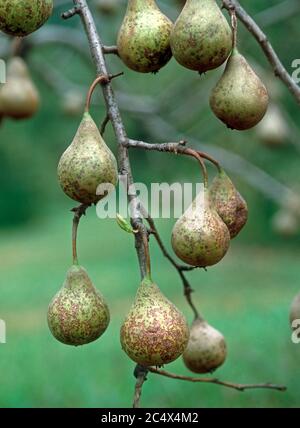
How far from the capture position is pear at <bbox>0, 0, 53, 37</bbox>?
1.66 m

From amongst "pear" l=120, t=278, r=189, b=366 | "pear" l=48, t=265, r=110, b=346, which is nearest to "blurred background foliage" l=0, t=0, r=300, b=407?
"pear" l=48, t=265, r=110, b=346

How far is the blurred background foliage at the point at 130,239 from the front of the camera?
15.7ft

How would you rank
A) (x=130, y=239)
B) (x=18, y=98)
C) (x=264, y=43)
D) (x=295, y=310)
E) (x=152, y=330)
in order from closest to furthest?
(x=152, y=330), (x=264, y=43), (x=295, y=310), (x=18, y=98), (x=130, y=239)

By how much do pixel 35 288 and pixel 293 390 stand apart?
5850mm

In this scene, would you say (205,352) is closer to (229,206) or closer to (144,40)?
(229,206)

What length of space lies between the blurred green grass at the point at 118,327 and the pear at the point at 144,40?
296 centimetres

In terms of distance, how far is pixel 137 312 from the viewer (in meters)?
1.67

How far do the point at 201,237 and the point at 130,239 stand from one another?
12921 mm

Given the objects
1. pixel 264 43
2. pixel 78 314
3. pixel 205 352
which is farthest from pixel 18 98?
pixel 78 314

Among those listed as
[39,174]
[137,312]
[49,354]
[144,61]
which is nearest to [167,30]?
[144,61]

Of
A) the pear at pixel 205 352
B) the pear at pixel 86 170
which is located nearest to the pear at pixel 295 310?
the pear at pixel 205 352

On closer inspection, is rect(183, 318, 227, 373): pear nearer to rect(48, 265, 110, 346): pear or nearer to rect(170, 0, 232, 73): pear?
rect(48, 265, 110, 346): pear

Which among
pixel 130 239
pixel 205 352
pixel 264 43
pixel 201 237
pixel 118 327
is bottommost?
pixel 130 239

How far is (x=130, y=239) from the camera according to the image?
1459 centimetres
